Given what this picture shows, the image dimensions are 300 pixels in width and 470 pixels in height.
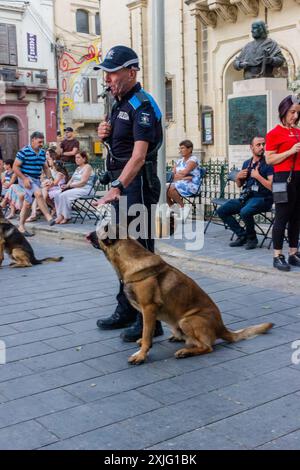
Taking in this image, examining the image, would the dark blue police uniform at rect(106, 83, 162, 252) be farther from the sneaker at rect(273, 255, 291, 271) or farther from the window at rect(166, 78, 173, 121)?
the window at rect(166, 78, 173, 121)

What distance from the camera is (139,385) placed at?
3746 mm

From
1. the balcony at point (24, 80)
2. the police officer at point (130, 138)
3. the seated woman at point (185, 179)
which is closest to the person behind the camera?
the police officer at point (130, 138)

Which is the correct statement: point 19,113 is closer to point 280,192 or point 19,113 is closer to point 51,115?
point 51,115

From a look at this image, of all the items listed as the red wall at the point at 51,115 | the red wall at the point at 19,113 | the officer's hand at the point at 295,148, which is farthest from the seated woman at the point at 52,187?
the red wall at the point at 51,115

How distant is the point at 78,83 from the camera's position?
127ft

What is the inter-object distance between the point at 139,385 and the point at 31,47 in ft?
116

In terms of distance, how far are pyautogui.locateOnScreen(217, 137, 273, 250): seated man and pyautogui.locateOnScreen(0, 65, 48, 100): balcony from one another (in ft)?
94.2

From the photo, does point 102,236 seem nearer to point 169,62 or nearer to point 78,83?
point 169,62

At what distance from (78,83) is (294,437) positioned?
37.6 meters

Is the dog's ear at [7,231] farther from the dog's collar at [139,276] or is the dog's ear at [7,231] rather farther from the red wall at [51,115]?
the red wall at [51,115]

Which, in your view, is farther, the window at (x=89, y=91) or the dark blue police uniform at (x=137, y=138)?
the window at (x=89, y=91)

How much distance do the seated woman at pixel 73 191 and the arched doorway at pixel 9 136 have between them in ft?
79.7

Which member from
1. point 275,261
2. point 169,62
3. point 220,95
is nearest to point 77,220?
point 275,261

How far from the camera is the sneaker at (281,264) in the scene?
6699 mm
